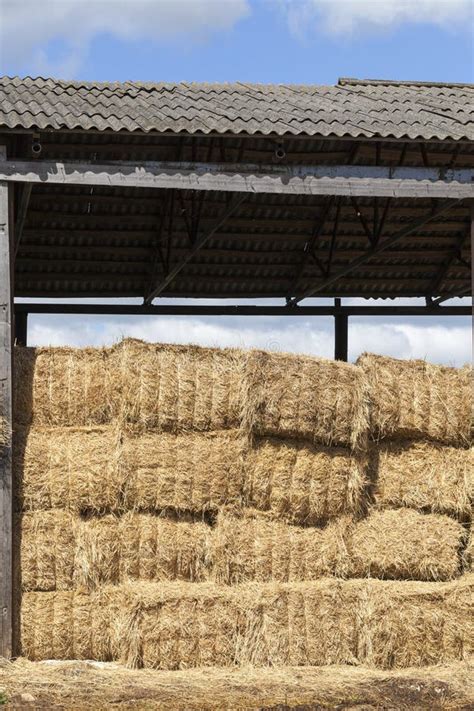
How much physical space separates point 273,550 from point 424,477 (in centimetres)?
189

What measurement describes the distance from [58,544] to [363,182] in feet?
17.2

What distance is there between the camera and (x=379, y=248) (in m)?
17.4

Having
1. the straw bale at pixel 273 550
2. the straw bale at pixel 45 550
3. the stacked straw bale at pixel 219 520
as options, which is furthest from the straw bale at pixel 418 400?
the straw bale at pixel 45 550

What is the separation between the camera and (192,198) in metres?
17.2

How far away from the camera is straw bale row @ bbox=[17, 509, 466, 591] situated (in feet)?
39.6

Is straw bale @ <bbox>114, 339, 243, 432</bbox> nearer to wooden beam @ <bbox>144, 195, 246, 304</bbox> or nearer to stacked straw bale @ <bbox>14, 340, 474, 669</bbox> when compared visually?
stacked straw bale @ <bbox>14, 340, 474, 669</bbox>

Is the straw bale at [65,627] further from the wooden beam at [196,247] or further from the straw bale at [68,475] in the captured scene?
the wooden beam at [196,247]

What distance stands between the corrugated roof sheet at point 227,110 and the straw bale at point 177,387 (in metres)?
2.45

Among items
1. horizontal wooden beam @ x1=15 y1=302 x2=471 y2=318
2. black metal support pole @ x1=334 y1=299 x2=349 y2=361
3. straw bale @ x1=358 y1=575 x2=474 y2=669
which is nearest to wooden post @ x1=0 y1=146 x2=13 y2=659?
straw bale @ x1=358 y1=575 x2=474 y2=669

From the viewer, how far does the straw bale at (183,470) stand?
39.9ft

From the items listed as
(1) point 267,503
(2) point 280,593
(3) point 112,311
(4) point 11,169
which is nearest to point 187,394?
Answer: (1) point 267,503

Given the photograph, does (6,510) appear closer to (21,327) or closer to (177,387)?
(177,387)

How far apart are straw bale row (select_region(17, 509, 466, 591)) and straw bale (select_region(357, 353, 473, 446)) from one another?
38.4 inches

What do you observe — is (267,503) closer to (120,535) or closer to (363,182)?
(120,535)
